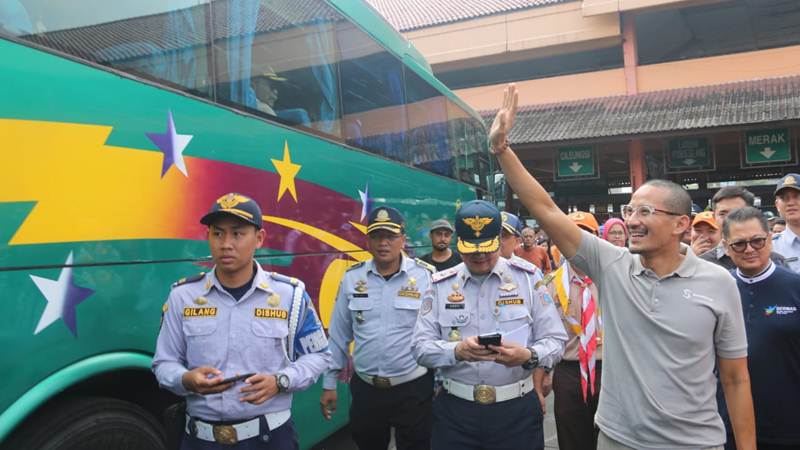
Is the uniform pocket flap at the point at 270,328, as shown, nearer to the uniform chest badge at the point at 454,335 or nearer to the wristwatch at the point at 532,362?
the uniform chest badge at the point at 454,335

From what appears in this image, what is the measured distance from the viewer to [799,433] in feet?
8.41

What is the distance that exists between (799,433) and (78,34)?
3609 millimetres

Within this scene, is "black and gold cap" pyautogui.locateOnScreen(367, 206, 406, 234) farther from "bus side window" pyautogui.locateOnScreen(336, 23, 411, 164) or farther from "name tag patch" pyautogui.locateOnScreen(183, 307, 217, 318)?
"name tag patch" pyautogui.locateOnScreen(183, 307, 217, 318)

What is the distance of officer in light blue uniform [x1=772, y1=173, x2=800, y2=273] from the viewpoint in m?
3.79

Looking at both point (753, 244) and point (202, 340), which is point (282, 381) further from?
point (753, 244)

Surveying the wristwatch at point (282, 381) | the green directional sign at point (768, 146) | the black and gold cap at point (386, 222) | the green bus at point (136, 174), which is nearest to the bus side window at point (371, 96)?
the green bus at point (136, 174)

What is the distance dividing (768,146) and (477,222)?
11.2 m

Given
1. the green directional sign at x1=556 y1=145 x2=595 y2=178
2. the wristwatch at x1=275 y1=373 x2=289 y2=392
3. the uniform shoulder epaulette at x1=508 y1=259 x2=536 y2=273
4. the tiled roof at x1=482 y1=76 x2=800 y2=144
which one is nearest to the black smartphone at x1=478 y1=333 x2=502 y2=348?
the uniform shoulder epaulette at x1=508 y1=259 x2=536 y2=273

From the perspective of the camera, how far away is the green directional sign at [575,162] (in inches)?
514

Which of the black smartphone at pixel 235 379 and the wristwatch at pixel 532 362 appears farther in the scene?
the wristwatch at pixel 532 362

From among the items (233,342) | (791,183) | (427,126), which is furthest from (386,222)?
(427,126)

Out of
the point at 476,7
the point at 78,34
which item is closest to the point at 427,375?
the point at 78,34

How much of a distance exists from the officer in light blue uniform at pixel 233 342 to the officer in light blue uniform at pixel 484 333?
709mm

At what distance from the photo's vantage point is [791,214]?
3832 mm
